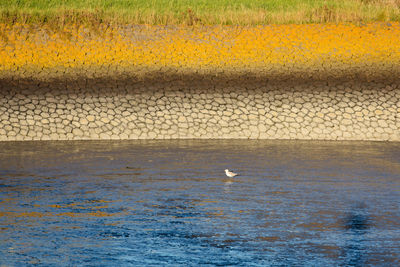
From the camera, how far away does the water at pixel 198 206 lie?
9344 millimetres

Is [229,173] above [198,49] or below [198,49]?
below

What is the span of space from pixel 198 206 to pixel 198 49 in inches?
578

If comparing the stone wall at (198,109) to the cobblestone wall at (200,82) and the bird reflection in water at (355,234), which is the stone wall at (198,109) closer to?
the cobblestone wall at (200,82)

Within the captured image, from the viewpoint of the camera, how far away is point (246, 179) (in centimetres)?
1546

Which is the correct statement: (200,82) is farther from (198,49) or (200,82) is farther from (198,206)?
(198,206)

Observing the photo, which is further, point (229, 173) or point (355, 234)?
point (229, 173)

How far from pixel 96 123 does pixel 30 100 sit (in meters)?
2.44

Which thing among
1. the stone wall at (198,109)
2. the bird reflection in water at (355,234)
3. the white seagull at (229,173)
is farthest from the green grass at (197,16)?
the bird reflection in water at (355,234)

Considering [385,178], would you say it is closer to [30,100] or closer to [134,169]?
[134,169]

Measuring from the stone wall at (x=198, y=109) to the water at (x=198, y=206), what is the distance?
2.52m

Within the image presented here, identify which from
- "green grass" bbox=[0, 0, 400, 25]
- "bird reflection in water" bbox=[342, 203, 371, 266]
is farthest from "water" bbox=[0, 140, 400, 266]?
"green grass" bbox=[0, 0, 400, 25]

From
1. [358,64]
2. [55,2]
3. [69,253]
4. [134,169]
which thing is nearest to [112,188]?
[134,169]

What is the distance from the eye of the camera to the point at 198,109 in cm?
2377

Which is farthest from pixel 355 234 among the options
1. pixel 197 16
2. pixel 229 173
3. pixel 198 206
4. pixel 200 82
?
pixel 197 16
